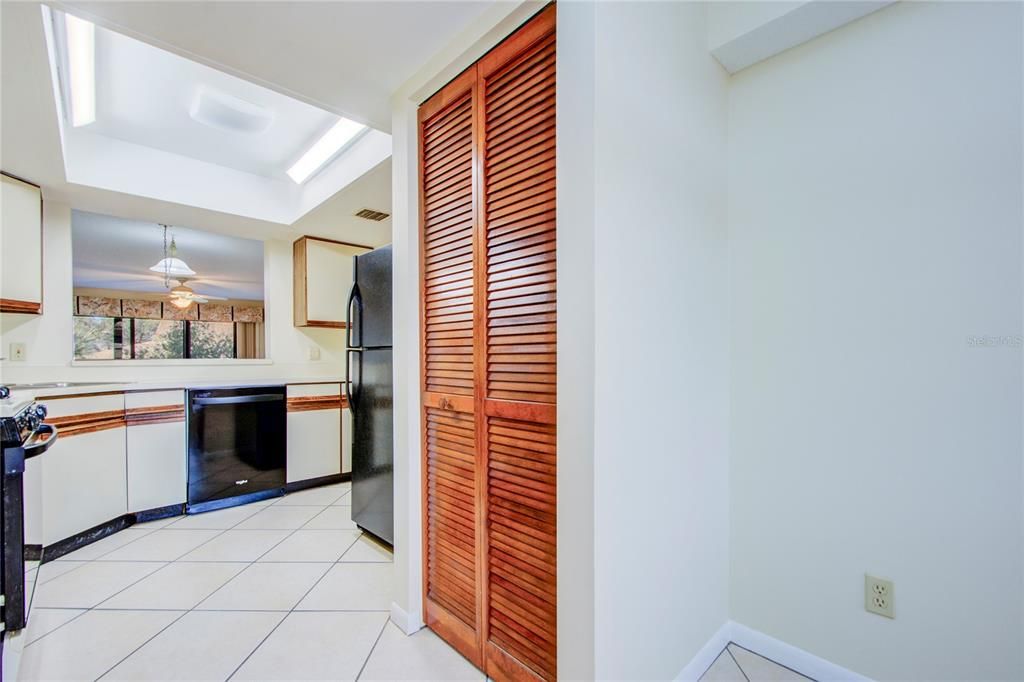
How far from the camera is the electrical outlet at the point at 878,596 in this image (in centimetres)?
141

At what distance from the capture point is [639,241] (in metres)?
1.27

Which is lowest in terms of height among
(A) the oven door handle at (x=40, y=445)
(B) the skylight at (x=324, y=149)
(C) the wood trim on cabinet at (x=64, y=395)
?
(A) the oven door handle at (x=40, y=445)

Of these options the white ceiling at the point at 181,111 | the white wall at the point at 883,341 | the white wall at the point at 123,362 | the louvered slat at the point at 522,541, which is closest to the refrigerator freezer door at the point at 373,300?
the white ceiling at the point at 181,111

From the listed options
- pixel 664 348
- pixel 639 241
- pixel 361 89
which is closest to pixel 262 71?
pixel 361 89

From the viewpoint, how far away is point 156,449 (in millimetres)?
3014

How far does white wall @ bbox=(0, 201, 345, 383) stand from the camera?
9.37 ft

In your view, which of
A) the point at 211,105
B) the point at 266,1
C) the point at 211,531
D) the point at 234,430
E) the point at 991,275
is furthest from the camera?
the point at 234,430

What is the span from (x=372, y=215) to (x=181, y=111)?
1261 mm

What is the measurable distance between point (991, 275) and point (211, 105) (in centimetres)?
341

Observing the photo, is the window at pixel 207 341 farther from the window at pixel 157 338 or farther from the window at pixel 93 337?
the window at pixel 93 337

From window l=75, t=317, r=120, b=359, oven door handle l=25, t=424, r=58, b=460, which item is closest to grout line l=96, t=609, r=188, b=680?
oven door handle l=25, t=424, r=58, b=460

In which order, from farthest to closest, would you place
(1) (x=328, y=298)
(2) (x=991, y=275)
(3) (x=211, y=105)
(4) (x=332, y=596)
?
1. (1) (x=328, y=298)
2. (3) (x=211, y=105)
3. (4) (x=332, y=596)
4. (2) (x=991, y=275)

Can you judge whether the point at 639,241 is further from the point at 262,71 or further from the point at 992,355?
the point at 262,71

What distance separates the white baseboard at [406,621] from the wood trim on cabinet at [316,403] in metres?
2.23
